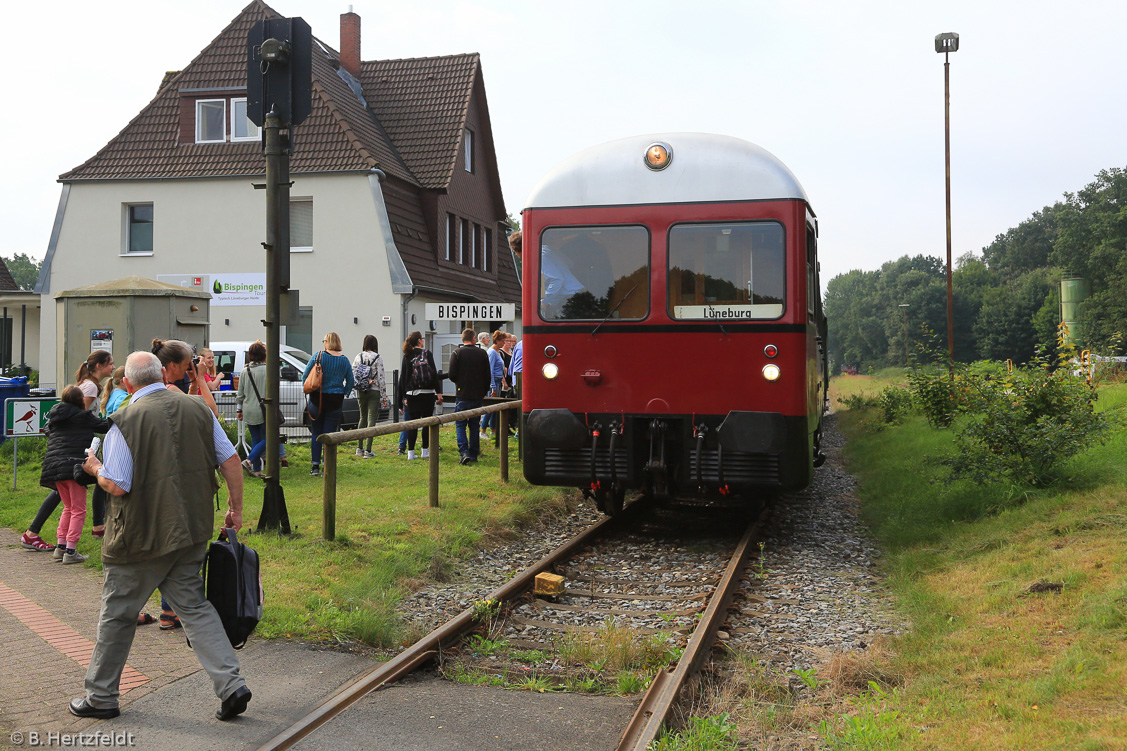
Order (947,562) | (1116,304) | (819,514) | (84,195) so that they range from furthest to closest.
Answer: (1116,304) < (84,195) < (819,514) < (947,562)

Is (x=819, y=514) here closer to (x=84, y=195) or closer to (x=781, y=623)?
(x=781, y=623)

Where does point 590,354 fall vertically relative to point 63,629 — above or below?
above

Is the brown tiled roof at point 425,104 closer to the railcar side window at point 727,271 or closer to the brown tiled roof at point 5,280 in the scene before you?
the railcar side window at point 727,271

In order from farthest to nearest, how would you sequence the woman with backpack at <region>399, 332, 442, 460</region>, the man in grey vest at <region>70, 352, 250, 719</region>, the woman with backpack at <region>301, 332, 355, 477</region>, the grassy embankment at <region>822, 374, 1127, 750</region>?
the woman with backpack at <region>399, 332, 442, 460</region> → the woman with backpack at <region>301, 332, 355, 477</region> → the man in grey vest at <region>70, 352, 250, 719</region> → the grassy embankment at <region>822, 374, 1127, 750</region>

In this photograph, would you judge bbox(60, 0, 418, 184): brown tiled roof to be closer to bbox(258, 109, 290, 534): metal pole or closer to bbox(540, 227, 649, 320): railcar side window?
bbox(540, 227, 649, 320): railcar side window

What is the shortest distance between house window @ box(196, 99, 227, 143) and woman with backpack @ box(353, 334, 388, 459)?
623 inches

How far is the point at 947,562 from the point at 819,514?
3.02 meters

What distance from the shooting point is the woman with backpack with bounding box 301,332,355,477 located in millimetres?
11891

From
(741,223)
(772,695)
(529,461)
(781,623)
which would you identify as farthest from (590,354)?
(772,695)

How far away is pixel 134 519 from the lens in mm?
4578

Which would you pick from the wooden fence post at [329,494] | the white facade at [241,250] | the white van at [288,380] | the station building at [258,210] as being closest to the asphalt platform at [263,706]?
the wooden fence post at [329,494]

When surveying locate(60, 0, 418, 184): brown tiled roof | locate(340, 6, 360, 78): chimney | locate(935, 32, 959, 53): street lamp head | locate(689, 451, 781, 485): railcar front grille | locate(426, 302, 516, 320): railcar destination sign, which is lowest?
locate(689, 451, 781, 485): railcar front grille

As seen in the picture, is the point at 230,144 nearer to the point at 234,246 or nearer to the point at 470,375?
the point at 234,246

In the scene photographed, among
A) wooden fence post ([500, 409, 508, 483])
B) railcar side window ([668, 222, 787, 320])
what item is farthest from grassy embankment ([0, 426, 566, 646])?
railcar side window ([668, 222, 787, 320])
